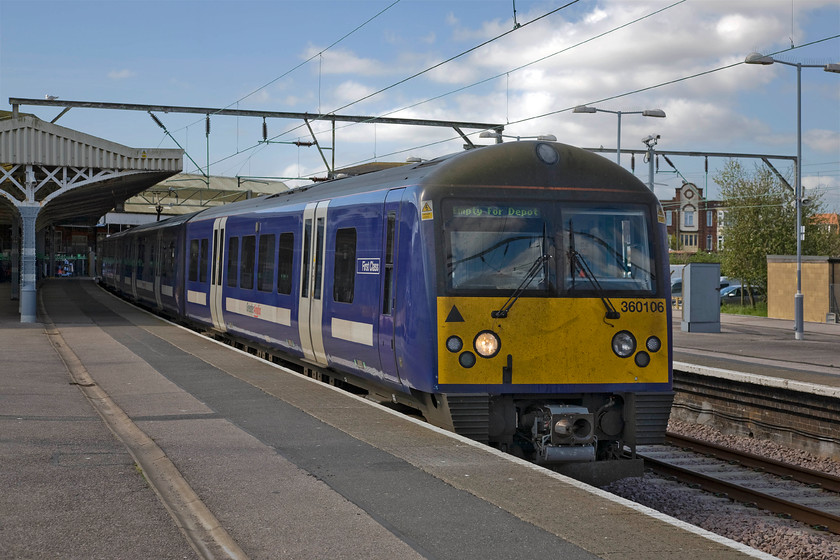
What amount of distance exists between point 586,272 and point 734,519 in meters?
2.67

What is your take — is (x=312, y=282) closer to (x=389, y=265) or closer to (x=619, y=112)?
(x=389, y=265)

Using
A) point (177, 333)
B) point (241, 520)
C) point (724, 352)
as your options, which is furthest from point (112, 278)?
point (241, 520)

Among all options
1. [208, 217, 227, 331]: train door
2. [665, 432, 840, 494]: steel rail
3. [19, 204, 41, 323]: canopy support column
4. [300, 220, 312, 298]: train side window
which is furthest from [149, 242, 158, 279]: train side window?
[665, 432, 840, 494]: steel rail

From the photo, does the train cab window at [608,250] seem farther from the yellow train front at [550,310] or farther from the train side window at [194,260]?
the train side window at [194,260]

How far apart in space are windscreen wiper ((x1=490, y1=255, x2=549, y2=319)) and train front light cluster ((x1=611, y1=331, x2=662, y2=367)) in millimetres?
945

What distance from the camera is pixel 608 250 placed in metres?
9.17

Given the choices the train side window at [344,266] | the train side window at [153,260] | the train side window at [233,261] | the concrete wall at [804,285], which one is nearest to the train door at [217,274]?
the train side window at [233,261]

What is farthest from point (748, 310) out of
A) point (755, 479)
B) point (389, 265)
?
point (389, 265)

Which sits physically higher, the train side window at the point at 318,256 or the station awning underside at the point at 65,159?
the station awning underside at the point at 65,159

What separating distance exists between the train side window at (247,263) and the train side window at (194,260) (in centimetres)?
485

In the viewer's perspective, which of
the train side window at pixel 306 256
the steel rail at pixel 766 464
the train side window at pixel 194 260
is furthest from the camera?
the train side window at pixel 194 260

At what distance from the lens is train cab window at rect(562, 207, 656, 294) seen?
9062 mm

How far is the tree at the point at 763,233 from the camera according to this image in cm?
4597

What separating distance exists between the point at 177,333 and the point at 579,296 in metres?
14.4
